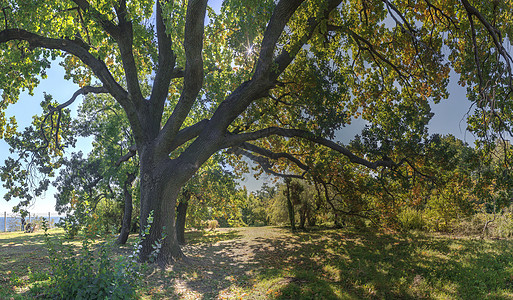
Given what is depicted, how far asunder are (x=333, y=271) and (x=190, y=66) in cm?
587

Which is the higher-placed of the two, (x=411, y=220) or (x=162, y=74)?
(x=162, y=74)

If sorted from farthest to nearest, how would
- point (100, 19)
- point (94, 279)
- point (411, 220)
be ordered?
1. point (411, 220)
2. point (100, 19)
3. point (94, 279)

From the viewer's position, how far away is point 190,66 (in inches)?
273

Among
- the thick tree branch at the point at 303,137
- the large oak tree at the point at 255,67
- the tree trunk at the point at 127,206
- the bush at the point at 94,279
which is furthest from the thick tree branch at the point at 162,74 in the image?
the bush at the point at 94,279

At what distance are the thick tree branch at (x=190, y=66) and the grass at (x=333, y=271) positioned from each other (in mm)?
3465

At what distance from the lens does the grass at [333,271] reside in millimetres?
5371

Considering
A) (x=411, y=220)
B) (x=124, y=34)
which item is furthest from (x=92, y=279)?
(x=411, y=220)

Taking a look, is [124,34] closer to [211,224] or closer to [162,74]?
[162,74]

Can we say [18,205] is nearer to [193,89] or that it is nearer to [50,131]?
[50,131]

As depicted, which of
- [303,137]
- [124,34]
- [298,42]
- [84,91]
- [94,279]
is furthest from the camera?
[84,91]

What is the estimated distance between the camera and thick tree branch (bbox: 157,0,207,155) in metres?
5.90

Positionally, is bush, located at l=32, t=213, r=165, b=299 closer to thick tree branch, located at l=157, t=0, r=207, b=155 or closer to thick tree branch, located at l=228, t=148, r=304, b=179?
thick tree branch, located at l=157, t=0, r=207, b=155

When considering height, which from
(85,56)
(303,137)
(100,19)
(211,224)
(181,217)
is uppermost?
(100,19)

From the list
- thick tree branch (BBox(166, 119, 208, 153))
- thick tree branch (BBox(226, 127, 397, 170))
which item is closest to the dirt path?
thick tree branch (BBox(166, 119, 208, 153))
